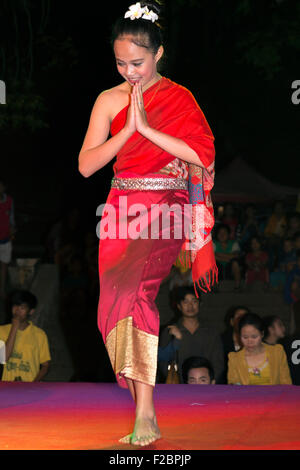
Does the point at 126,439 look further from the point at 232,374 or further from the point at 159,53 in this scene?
the point at 232,374

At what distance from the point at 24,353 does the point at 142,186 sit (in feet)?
8.38

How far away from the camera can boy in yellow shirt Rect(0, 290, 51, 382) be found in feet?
17.5

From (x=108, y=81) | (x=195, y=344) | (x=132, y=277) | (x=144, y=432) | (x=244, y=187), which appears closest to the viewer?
(x=144, y=432)

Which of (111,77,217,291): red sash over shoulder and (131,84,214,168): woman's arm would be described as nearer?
(131,84,214,168): woman's arm

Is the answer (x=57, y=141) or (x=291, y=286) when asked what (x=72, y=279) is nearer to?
(x=291, y=286)

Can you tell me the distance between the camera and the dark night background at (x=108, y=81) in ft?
33.9

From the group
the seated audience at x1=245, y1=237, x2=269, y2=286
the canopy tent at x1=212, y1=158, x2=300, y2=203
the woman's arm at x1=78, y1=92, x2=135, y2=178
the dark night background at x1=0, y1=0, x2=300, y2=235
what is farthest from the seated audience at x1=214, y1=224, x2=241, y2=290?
the woman's arm at x1=78, y1=92, x2=135, y2=178

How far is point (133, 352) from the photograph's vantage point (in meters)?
2.98

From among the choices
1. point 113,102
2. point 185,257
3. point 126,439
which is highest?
point 113,102

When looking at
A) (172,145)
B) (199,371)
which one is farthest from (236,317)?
(172,145)

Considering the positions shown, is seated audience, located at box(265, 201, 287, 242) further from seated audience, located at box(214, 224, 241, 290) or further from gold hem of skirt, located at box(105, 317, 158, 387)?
gold hem of skirt, located at box(105, 317, 158, 387)

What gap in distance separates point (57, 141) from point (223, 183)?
18.9ft

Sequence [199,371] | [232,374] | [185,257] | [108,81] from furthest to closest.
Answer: [108,81] → [232,374] → [199,371] → [185,257]

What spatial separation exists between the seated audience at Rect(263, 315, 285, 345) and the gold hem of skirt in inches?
105
